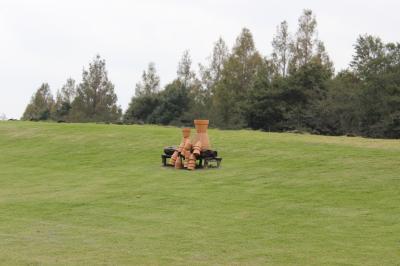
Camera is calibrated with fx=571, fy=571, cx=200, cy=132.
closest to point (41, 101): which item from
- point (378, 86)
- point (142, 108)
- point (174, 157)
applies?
point (142, 108)

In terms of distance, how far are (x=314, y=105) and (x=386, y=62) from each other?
5687mm

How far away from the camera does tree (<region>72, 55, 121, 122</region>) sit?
53.7 metres

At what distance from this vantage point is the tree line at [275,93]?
36531mm

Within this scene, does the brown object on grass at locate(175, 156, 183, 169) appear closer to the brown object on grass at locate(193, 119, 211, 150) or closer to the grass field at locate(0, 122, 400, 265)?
the grass field at locate(0, 122, 400, 265)

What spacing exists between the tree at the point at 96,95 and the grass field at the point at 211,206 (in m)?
34.1

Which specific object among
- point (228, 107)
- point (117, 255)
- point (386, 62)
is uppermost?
point (386, 62)

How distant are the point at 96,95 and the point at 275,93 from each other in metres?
21.3

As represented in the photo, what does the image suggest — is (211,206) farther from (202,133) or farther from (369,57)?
(369,57)

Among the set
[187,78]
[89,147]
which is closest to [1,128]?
[89,147]

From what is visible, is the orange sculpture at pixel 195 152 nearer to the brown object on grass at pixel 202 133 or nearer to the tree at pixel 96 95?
the brown object on grass at pixel 202 133

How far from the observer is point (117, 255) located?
6.38 meters

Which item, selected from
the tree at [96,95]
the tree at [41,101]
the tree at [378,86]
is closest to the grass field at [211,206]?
the tree at [378,86]

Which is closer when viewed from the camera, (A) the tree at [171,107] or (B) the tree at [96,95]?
(A) the tree at [171,107]

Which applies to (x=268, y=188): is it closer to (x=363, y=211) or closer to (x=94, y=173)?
(x=363, y=211)
